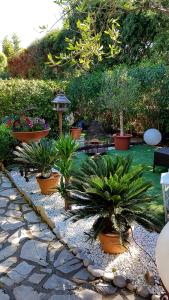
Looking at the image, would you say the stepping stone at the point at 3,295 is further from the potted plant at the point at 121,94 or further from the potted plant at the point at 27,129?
the potted plant at the point at 121,94

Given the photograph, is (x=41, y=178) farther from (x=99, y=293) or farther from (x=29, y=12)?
(x=29, y=12)

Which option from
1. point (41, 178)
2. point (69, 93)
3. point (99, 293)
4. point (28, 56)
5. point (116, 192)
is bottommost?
point (99, 293)

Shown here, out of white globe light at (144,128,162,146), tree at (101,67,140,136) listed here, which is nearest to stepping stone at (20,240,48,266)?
tree at (101,67,140,136)

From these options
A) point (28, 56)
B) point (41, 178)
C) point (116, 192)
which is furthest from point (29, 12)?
point (28, 56)

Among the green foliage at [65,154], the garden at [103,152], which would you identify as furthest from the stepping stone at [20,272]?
the green foliage at [65,154]

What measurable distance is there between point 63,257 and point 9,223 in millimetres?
1265

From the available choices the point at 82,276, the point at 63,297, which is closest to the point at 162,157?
the point at 82,276

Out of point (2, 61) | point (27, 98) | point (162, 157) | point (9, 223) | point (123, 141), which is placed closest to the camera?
point (9, 223)

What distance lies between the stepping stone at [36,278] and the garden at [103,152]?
493 millimetres

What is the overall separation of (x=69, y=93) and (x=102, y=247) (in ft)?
27.4

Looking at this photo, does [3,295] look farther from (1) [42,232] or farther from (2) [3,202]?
(2) [3,202]

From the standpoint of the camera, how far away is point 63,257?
3.41 m

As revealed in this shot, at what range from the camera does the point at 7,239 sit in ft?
12.6

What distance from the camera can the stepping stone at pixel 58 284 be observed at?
290 cm
